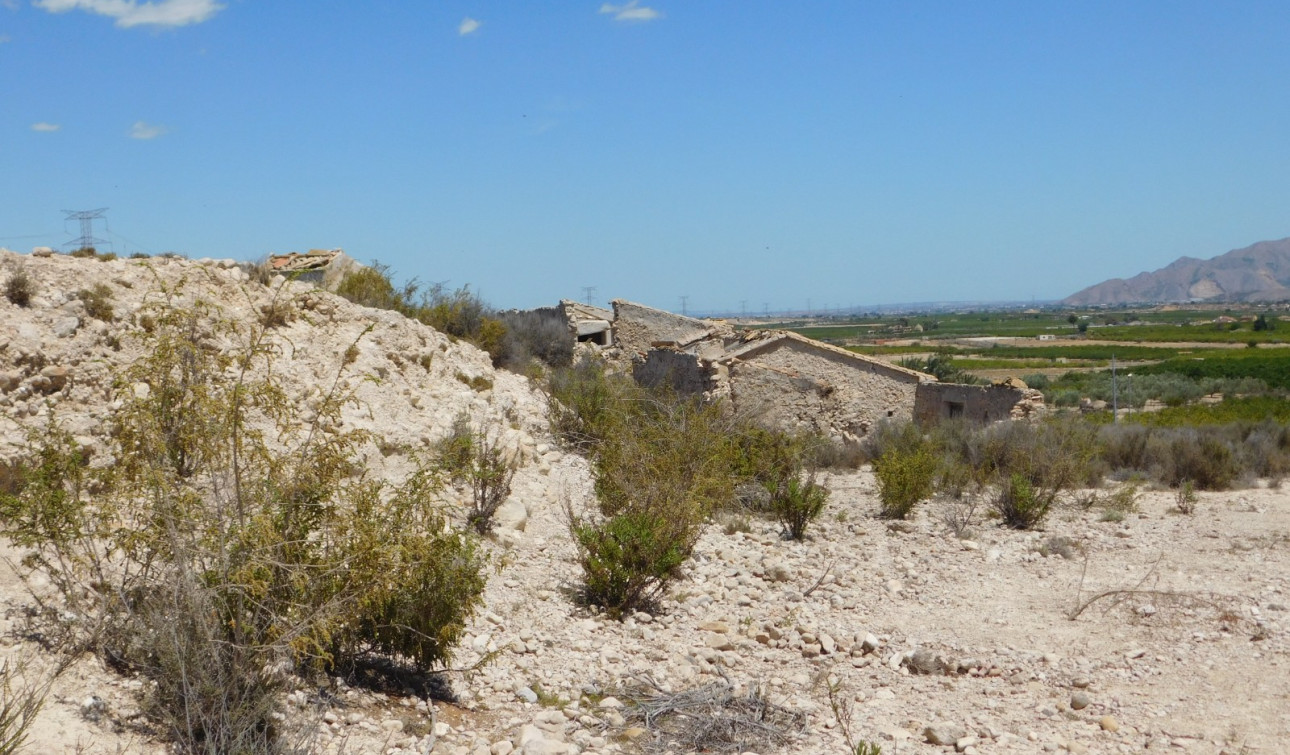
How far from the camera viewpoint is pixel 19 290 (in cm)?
971

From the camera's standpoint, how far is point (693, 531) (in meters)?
10.0

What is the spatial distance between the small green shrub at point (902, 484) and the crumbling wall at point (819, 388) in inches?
182

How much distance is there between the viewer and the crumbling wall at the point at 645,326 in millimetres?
26016

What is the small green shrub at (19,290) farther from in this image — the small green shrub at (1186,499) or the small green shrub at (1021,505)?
the small green shrub at (1186,499)

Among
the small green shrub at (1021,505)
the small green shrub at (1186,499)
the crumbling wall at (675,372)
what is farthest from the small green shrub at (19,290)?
the small green shrub at (1186,499)

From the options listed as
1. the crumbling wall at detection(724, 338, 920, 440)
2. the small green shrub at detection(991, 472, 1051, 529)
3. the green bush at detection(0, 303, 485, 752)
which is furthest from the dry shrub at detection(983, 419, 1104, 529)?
the green bush at detection(0, 303, 485, 752)

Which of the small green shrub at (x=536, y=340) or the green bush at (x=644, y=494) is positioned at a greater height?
the small green shrub at (x=536, y=340)

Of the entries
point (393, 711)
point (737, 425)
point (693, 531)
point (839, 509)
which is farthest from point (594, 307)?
point (393, 711)

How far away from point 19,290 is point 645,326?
1811cm

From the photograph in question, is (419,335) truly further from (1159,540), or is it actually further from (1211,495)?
(1211,495)

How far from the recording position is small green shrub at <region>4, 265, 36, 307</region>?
31.8 ft

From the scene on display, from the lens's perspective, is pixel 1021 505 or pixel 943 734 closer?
pixel 943 734

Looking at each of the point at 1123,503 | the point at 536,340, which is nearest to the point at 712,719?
the point at 1123,503

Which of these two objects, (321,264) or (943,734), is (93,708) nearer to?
(943,734)
